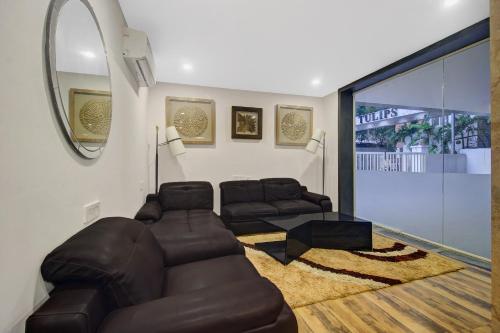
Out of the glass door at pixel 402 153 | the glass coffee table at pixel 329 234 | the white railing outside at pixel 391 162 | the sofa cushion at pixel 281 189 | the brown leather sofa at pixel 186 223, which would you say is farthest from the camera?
the sofa cushion at pixel 281 189

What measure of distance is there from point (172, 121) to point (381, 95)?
3.58 m

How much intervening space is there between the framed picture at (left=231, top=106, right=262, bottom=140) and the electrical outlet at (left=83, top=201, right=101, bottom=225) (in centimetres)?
287

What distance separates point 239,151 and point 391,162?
2.61 meters

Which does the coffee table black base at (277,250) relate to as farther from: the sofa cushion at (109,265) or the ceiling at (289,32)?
the ceiling at (289,32)

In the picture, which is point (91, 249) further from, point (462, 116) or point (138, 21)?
point (462, 116)

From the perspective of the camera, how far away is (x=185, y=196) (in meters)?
3.46

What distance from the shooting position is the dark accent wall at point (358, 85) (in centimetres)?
242

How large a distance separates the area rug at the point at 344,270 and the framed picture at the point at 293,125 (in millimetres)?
2263

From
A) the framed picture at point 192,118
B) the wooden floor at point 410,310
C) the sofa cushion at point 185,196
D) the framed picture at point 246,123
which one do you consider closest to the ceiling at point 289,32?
the framed picture at point 192,118

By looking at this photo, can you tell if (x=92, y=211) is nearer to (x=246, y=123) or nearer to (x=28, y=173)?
(x=28, y=173)

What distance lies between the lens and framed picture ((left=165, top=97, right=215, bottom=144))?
3.84m

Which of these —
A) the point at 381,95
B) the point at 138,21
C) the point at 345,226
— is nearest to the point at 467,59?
the point at 381,95

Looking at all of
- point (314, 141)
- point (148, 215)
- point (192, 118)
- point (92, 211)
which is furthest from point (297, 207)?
point (92, 211)

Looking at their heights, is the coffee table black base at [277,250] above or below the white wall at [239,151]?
below
